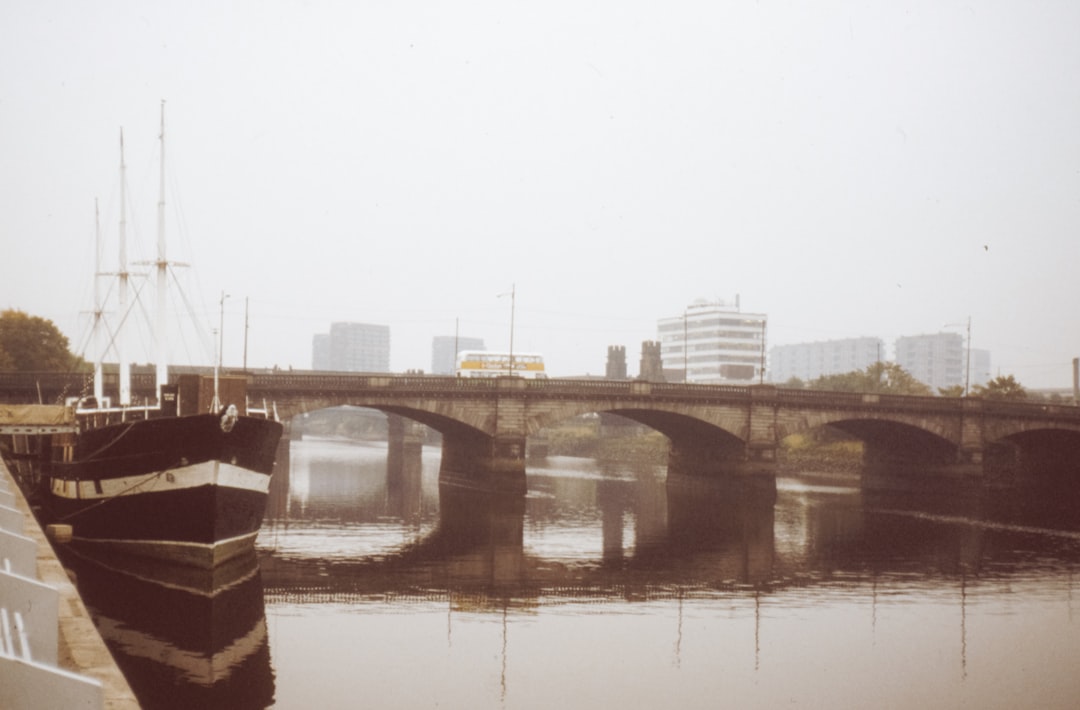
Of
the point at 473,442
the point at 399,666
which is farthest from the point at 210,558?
the point at 473,442

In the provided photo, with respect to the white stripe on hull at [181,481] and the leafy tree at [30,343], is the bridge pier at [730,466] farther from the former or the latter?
the leafy tree at [30,343]

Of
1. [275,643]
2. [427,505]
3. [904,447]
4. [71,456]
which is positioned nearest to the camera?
[275,643]

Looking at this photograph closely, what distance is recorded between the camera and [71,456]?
117 ft

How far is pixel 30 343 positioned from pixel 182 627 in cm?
7042

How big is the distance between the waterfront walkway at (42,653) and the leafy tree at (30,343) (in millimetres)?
77771

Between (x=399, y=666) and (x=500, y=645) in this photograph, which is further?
(x=500, y=645)

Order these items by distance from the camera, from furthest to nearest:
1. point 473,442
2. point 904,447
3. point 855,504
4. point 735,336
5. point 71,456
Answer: point 735,336 < point 904,447 < point 473,442 < point 855,504 < point 71,456

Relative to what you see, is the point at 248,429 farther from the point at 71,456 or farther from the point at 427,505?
the point at 427,505

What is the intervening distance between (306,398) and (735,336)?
139001 millimetres

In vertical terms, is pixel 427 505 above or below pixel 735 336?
below

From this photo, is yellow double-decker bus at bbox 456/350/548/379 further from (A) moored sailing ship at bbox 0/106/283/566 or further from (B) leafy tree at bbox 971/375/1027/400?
(A) moored sailing ship at bbox 0/106/283/566

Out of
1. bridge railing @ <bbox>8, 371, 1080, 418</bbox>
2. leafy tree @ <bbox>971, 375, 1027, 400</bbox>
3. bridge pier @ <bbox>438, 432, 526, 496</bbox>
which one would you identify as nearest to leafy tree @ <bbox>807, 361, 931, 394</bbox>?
leafy tree @ <bbox>971, 375, 1027, 400</bbox>

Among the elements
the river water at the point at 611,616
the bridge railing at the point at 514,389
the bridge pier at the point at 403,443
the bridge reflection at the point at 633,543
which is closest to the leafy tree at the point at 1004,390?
the bridge railing at the point at 514,389

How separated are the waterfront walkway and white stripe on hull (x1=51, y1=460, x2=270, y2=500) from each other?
1607cm
